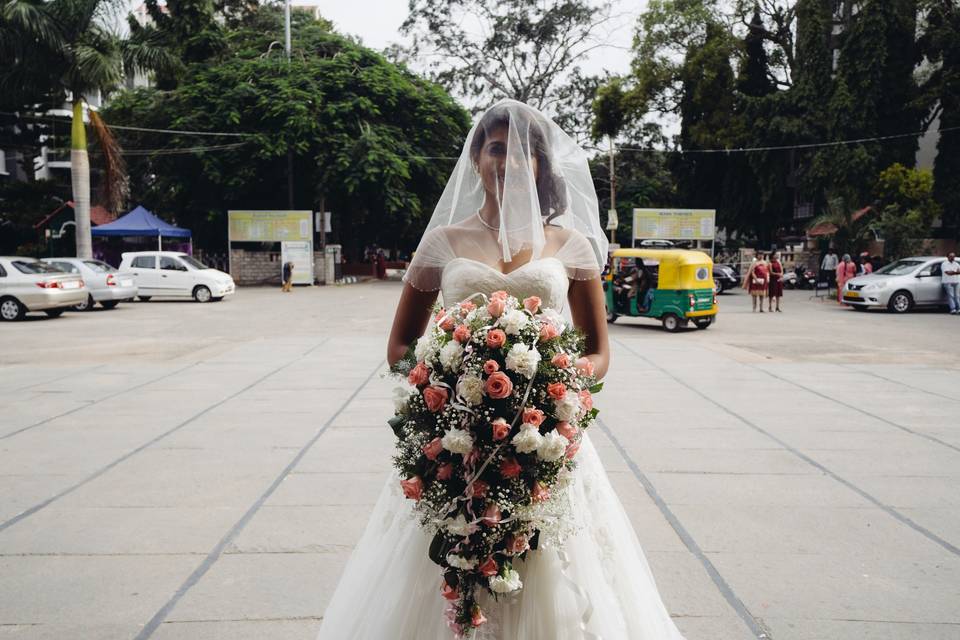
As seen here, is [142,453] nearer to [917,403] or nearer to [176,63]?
[917,403]

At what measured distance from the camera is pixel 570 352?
2301mm

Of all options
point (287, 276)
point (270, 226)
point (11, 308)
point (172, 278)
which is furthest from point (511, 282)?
point (270, 226)

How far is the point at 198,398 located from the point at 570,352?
699 centimetres

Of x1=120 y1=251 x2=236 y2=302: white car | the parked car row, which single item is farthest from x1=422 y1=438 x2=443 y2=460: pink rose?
x1=120 y1=251 x2=236 y2=302: white car

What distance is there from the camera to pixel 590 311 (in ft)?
9.40

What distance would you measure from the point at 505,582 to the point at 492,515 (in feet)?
0.71

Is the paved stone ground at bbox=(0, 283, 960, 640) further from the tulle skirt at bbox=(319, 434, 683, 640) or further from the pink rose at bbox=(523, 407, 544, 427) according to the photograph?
the pink rose at bbox=(523, 407, 544, 427)

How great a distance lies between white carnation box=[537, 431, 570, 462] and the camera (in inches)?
84.2

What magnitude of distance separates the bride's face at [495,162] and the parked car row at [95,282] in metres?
18.2

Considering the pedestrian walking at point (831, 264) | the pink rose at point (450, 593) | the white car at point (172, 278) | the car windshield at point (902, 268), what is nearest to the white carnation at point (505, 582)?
the pink rose at point (450, 593)

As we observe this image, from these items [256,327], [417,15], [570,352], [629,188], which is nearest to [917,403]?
[570,352]

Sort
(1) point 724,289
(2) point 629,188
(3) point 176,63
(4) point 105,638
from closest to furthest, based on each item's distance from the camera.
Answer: (4) point 105,638, (3) point 176,63, (1) point 724,289, (2) point 629,188

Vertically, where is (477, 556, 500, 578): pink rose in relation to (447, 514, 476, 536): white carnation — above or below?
below

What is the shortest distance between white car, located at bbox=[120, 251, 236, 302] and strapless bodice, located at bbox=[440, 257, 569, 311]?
2311 cm
